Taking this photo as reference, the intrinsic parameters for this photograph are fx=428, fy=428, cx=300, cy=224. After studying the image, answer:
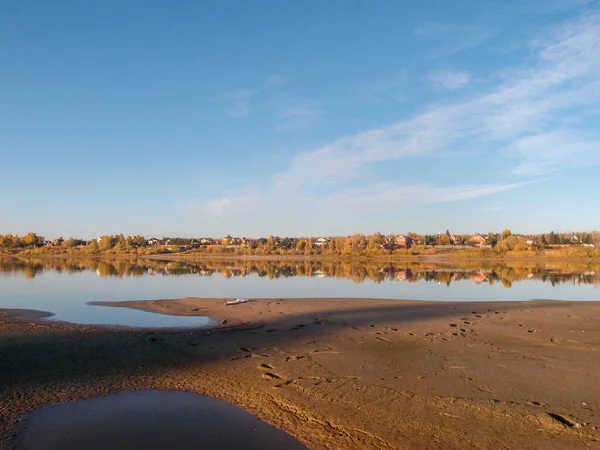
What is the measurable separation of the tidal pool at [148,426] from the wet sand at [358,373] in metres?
0.29

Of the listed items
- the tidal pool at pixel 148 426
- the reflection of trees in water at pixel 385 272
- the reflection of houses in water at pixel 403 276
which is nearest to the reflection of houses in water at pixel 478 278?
the reflection of trees in water at pixel 385 272

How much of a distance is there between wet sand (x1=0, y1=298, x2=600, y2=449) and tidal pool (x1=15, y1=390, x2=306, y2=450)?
292mm

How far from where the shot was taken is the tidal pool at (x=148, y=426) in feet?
20.0

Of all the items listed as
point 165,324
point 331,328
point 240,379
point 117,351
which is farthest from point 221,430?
point 165,324

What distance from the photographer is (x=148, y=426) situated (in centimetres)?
672

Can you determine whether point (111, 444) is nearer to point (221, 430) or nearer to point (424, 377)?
point (221, 430)

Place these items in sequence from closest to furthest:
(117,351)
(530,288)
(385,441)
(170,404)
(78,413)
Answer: (385,441), (78,413), (170,404), (117,351), (530,288)

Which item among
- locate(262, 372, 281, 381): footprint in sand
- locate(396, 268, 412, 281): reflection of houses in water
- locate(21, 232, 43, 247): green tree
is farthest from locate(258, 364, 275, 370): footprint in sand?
locate(21, 232, 43, 247): green tree

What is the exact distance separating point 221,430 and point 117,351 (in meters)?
5.71

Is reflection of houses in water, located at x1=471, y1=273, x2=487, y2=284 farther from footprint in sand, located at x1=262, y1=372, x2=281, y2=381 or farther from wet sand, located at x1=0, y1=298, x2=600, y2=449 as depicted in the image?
footprint in sand, located at x1=262, y1=372, x2=281, y2=381

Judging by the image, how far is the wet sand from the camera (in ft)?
21.0

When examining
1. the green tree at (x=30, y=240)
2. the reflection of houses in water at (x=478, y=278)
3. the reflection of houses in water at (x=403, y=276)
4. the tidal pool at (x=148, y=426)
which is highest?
the green tree at (x=30, y=240)

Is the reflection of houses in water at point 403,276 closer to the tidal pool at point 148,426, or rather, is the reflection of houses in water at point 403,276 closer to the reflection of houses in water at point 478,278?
the reflection of houses in water at point 478,278

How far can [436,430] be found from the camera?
247 inches
